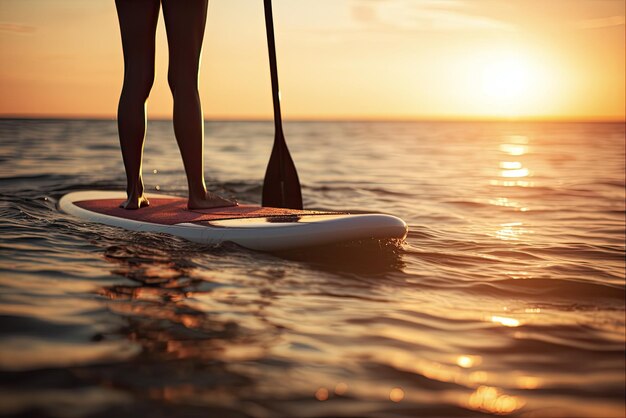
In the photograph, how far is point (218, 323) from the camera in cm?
224

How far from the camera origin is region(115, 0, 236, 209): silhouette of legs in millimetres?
3723

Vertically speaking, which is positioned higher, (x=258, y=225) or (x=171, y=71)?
(x=171, y=71)

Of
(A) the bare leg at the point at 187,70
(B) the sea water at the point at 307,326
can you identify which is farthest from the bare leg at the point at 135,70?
(B) the sea water at the point at 307,326

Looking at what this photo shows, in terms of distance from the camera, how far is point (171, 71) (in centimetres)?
387

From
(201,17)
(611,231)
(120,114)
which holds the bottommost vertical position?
(611,231)

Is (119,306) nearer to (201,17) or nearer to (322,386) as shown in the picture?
(322,386)

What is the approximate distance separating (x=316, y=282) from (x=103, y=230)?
60.3 inches

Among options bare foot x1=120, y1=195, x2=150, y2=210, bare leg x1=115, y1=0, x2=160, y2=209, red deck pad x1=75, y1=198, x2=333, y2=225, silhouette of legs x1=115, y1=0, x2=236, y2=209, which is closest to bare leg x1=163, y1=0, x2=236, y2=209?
silhouette of legs x1=115, y1=0, x2=236, y2=209

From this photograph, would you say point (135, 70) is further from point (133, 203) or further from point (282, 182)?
point (282, 182)

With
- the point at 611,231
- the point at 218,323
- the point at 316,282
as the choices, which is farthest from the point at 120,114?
the point at 611,231

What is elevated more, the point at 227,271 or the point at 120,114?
the point at 120,114

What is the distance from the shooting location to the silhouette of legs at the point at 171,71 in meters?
3.72

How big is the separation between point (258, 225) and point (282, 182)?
1252mm

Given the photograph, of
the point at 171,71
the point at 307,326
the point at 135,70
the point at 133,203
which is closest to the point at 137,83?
the point at 135,70
